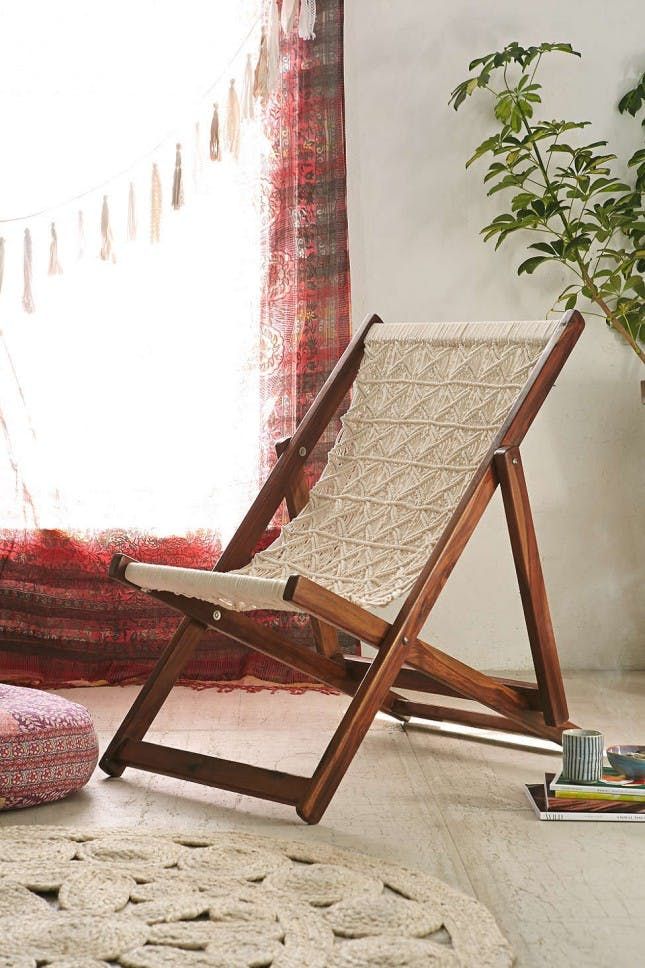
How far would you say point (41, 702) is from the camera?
2.30m

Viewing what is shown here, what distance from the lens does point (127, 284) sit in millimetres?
3373

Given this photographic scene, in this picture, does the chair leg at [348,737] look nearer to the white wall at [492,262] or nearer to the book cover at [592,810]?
the book cover at [592,810]

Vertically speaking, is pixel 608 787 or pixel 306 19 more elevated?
pixel 306 19

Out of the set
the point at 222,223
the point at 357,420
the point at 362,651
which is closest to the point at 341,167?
the point at 222,223

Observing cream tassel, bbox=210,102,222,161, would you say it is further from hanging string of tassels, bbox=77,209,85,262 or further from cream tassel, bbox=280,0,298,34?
hanging string of tassels, bbox=77,209,85,262

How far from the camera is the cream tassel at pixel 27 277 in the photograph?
10.8 ft

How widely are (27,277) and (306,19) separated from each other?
1069 mm

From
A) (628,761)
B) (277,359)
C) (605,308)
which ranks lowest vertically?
(628,761)

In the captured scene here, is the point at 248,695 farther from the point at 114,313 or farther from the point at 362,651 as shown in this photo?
the point at 114,313

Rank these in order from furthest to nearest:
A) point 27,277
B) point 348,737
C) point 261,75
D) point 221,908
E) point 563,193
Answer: point 563,193
point 27,277
point 261,75
point 348,737
point 221,908

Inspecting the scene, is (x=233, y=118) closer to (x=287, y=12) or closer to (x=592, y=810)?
(x=287, y=12)

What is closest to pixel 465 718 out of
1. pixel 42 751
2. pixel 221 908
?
pixel 42 751

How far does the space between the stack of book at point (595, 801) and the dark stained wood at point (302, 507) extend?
0.66m

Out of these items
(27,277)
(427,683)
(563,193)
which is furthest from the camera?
(563,193)
